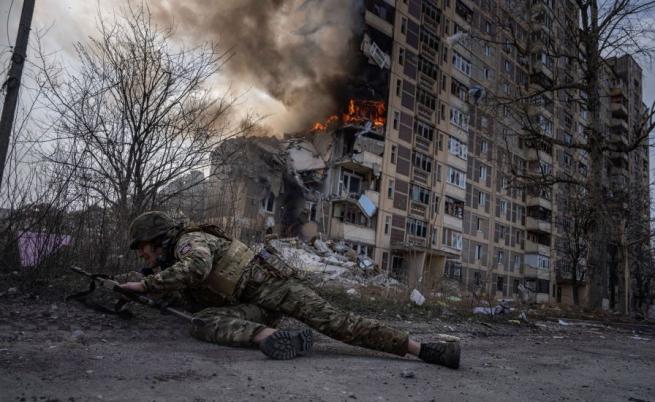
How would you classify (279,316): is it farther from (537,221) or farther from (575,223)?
(537,221)

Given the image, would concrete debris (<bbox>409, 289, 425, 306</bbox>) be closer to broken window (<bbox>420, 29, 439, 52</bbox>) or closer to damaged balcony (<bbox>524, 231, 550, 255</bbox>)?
broken window (<bbox>420, 29, 439, 52</bbox>)

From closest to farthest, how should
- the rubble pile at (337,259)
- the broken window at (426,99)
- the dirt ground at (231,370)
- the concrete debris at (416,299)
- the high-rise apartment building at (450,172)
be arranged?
1. the dirt ground at (231,370)
2. the concrete debris at (416,299)
3. the rubble pile at (337,259)
4. the high-rise apartment building at (450,172)
5. the broken window at (426,99)

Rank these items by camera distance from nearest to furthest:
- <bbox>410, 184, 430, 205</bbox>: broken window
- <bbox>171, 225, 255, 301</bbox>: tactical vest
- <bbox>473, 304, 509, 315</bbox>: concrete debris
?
<bbox>171, 225, 255, 301</bbox>: tactical vest
<bbox>473, 304, 509, 315</bbox>: concrete debris
<bbox>410, 184, 430, 205</bbox>: broken window

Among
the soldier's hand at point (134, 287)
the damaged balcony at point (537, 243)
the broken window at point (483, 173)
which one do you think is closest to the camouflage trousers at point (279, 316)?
the soldier's hand at point (134, 287)

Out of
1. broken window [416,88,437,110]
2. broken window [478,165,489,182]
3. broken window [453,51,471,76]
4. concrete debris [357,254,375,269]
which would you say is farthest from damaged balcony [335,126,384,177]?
broken window [478,165,489,182]

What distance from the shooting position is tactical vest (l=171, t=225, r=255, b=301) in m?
3.32

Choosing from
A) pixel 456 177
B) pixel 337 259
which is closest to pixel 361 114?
pixel 456 177

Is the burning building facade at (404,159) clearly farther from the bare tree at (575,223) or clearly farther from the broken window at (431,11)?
the bare tree at (575,223)

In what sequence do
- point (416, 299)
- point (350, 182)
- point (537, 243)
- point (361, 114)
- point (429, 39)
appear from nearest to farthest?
point (416, 299) → point (350, 182) → point (361, 114) → point (429, 39) → point (537, 243)

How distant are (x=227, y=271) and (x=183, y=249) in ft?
1.14

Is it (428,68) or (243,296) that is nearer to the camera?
(243,296)

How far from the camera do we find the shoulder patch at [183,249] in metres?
3.13

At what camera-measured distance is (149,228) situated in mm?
3410

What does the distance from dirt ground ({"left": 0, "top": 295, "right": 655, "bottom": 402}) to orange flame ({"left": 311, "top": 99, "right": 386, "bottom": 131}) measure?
82.0ft
